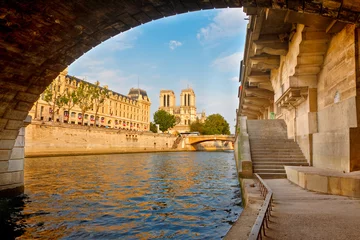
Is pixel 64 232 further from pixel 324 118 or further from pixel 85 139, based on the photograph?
pixel 85 139

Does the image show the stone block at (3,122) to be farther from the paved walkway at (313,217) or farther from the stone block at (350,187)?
the stone block at (350,187)

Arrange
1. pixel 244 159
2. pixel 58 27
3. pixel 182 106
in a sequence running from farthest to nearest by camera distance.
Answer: pixel 182 106, pixel 244 159, pixel 58 27

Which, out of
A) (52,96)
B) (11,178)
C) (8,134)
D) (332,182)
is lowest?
(11,178)

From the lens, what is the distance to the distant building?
181500mm

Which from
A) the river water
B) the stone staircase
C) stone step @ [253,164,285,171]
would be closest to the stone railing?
the stone staircase

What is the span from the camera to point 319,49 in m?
11.8

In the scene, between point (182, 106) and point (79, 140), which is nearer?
point (79, 140)

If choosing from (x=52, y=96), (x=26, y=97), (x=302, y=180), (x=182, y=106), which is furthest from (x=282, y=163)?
(x=182, y=106)

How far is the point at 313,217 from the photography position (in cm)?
627

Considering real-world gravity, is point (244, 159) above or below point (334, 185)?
above

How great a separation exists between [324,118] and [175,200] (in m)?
6.98

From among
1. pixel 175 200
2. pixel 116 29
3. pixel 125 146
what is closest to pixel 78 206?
pixel 175 200

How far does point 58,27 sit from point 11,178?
7.18 metres

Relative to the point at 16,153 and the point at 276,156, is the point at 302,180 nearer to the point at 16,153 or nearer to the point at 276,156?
the point at 276,156
